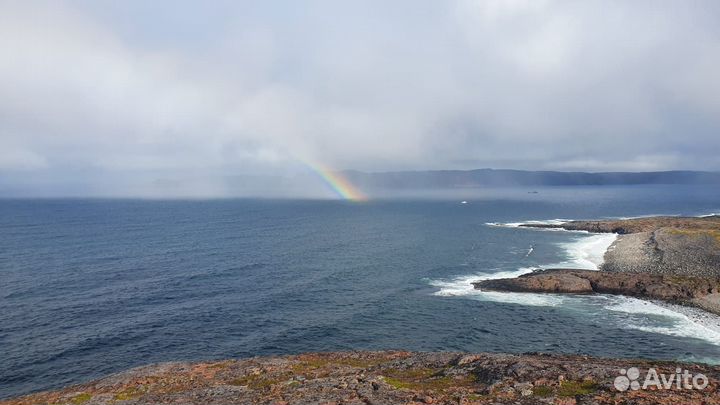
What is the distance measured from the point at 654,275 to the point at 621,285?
7.17 metres

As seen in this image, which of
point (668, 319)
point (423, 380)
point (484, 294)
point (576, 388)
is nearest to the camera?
point (576, 388)

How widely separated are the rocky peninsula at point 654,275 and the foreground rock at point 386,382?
3365cm

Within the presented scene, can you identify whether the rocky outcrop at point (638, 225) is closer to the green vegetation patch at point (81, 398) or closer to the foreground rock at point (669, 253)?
the foreground rock at point (669, 253)

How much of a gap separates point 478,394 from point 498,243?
96.8 m

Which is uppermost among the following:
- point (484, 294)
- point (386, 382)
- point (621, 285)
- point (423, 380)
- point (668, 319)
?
point (386, 382)

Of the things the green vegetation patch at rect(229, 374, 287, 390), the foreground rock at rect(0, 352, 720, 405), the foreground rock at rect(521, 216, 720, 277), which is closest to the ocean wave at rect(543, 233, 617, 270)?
the foreground rock at rect(521, 216, 720, 277)

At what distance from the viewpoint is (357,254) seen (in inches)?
4252

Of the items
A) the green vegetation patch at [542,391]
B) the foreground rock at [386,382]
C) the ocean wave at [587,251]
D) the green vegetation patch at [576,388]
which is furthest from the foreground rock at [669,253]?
the green vegetation patch at [542,391]

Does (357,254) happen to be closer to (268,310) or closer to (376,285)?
(376,285)

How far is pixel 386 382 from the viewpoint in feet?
106

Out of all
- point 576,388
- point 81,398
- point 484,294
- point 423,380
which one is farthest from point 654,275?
point 81,398

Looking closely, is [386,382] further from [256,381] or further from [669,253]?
[669,253]

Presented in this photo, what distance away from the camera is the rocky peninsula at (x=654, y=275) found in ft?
211

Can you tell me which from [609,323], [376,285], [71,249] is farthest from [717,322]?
[71,249]
